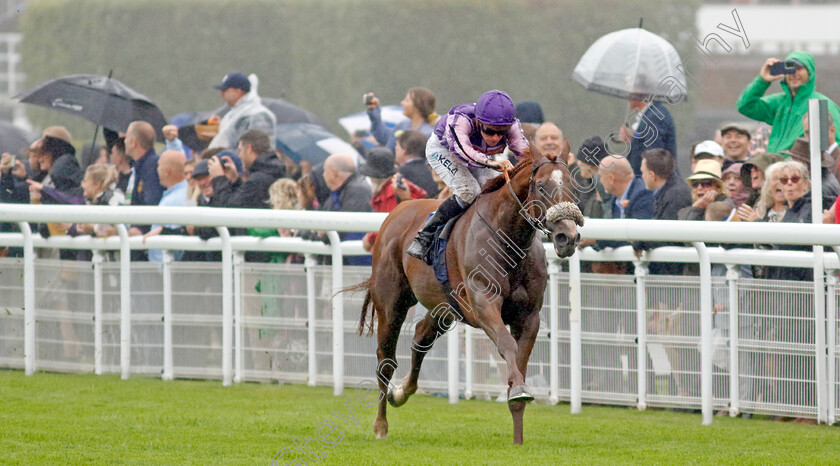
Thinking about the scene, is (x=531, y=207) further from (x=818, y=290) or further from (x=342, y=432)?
(x=818, y=290)

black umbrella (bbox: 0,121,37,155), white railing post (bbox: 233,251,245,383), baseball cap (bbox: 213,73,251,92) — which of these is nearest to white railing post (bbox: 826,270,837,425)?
white railing post (bbox: 233,251,245,383)

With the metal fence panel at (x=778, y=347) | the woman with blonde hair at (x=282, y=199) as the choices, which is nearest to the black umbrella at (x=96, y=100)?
the woman with blonde hair at (x=282, y=199)

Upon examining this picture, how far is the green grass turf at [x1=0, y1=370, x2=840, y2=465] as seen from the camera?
589 centimetres

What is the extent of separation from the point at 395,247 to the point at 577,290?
4.24ft

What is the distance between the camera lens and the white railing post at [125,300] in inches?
347

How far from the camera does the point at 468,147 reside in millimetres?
6332

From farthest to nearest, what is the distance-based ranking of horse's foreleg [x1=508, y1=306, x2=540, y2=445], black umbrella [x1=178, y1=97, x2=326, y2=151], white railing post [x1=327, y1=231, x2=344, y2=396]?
black umbrella [x1=178, y1=97, x2=326, y2=151], white railing post [x1=327, y1=231, x2=344, y2=396], horse's foreleg [x1=508, y1=306, x2=540, y2=445]

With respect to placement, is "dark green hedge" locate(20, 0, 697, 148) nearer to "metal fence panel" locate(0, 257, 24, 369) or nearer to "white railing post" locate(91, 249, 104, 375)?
"metal fence panel" locate(0, 257, 24, 369)

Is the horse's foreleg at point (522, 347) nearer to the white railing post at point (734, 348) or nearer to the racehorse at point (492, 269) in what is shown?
the racehorse at point (492, 269)

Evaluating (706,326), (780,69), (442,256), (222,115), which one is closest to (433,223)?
(442,256)

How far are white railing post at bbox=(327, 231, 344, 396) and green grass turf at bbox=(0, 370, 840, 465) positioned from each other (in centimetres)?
12

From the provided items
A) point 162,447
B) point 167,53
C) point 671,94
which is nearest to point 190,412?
point 162,447

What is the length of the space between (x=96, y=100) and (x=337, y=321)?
4335 mm

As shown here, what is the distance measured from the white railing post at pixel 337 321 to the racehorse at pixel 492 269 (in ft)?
3.53
